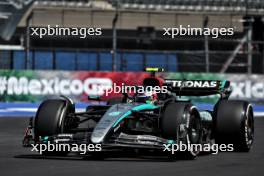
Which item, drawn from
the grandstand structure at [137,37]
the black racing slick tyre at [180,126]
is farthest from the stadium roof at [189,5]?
the black racing slick tyre at [180,126]

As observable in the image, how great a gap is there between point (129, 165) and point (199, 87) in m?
3.16

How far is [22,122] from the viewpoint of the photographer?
19.7 m

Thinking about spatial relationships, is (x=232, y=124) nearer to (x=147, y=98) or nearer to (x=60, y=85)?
(x=147, y=98)

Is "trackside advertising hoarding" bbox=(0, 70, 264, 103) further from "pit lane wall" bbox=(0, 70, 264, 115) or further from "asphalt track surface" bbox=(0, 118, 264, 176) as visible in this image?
"asphalt track surface" bbox=(0, 118, 264, 176)

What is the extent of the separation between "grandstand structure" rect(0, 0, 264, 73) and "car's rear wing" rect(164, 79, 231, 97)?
Answer: 1376cm

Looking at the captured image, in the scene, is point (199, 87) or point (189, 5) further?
point (189, 5)

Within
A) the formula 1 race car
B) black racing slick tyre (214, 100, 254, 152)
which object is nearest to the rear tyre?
the formula 1 race car

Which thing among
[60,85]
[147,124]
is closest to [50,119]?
[147,124]

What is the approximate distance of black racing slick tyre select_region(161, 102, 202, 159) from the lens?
9.99m

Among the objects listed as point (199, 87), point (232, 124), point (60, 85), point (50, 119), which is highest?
point (60, 85)

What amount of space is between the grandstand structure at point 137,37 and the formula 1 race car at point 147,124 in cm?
1475

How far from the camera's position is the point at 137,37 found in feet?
108

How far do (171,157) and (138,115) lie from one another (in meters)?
0.76

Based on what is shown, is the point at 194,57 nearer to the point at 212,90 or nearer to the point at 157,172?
the point at 212,90
